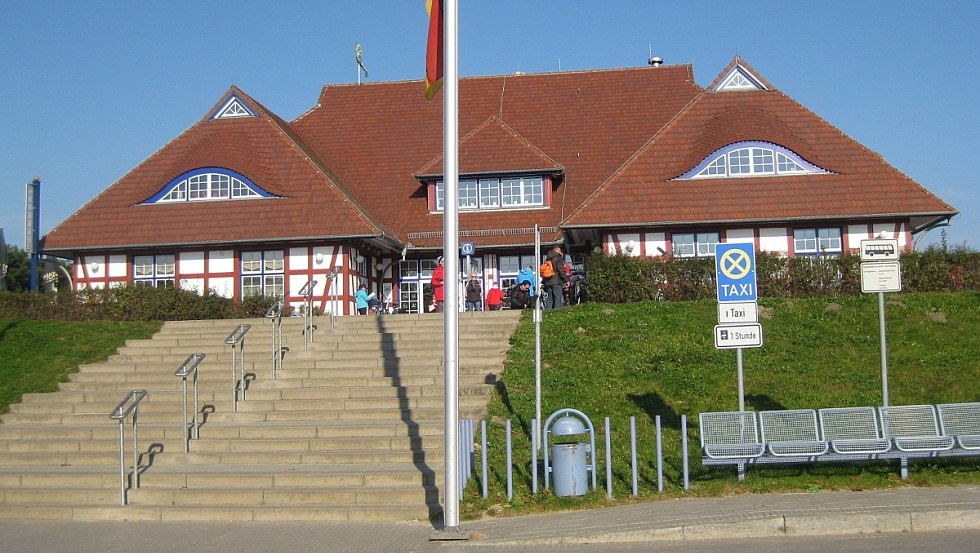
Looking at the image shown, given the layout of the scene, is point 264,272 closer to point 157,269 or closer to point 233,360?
point 157,269

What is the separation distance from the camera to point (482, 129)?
3178cm

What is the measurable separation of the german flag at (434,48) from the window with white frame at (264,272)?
56.1 ft

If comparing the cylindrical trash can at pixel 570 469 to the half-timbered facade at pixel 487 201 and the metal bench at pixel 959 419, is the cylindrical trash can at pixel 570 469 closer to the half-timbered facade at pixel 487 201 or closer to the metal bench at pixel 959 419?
the metal bench at pixel 959 419

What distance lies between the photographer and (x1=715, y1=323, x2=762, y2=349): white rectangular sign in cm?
1265

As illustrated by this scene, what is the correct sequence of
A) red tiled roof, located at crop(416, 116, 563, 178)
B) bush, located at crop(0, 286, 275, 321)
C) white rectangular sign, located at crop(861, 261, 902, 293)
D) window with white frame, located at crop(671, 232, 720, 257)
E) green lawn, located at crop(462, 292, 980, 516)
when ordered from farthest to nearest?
1. red tiled roof, located at crop(416, 116, 563, 178)
2. window with white frame, located at crop(671, 232, 720, 257)
3. bush, located at crop(0, 286, 275, 321)
4. white rectangular sign, located at crop(861, 261, 902, 293)
5. green lawn, located at crop(462, 292, 980, 516)

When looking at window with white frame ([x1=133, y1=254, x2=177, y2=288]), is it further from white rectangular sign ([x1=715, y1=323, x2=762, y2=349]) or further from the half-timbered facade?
white rectangular sign ([x1=715, y1=323, x2=762, y2=349])

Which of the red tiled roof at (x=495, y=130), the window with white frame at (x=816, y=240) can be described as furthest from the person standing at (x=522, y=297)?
the window with white frame at (x=816, y=240)

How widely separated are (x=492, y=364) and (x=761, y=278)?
757 centimetres

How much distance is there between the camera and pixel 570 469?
11.9m

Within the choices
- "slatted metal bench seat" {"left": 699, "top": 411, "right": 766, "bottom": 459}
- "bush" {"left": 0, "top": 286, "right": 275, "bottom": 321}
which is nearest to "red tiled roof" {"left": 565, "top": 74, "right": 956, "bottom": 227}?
"bush" {"left": 0, "top": 286, "right": 275, "bottom": 321}

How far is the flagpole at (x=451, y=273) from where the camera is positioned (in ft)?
35.4

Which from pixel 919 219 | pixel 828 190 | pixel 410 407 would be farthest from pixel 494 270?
pixel 410 407

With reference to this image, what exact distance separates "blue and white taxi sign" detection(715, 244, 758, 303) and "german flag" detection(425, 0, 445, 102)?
14.0 ft

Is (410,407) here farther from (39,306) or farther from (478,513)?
(39,306)
